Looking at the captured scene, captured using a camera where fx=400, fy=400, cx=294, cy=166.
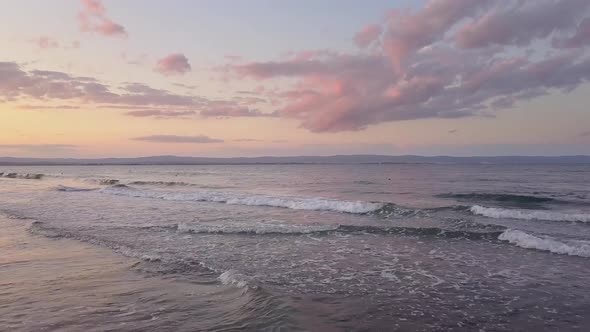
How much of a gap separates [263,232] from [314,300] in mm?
8811

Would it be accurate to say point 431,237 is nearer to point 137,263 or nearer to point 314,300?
point 314,300

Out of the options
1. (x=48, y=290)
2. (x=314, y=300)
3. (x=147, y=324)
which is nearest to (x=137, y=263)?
(x=48, y=290)

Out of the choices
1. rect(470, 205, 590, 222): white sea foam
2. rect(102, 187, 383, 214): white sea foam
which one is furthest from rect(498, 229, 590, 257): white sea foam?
rect(102, 187, 383, 214): white sea foam

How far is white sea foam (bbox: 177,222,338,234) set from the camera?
17.5m

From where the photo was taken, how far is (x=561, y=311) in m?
8.37

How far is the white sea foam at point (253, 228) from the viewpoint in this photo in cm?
1752

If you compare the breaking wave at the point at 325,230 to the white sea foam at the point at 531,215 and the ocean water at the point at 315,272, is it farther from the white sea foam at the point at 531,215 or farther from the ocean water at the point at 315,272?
the white sea foam at the point at 531,215

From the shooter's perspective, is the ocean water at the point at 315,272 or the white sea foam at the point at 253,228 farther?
the white sea foam at the point at 253,228

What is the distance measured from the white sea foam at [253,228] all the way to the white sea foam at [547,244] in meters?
7.28

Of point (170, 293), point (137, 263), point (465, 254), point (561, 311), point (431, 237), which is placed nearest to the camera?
point (561, 311)

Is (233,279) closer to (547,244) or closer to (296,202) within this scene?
(547,244)

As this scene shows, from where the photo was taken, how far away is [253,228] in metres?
18.3

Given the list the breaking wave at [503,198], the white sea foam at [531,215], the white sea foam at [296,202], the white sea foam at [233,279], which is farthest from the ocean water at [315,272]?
the breaking wave at [503,198]

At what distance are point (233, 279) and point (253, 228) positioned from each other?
816 centimetres
